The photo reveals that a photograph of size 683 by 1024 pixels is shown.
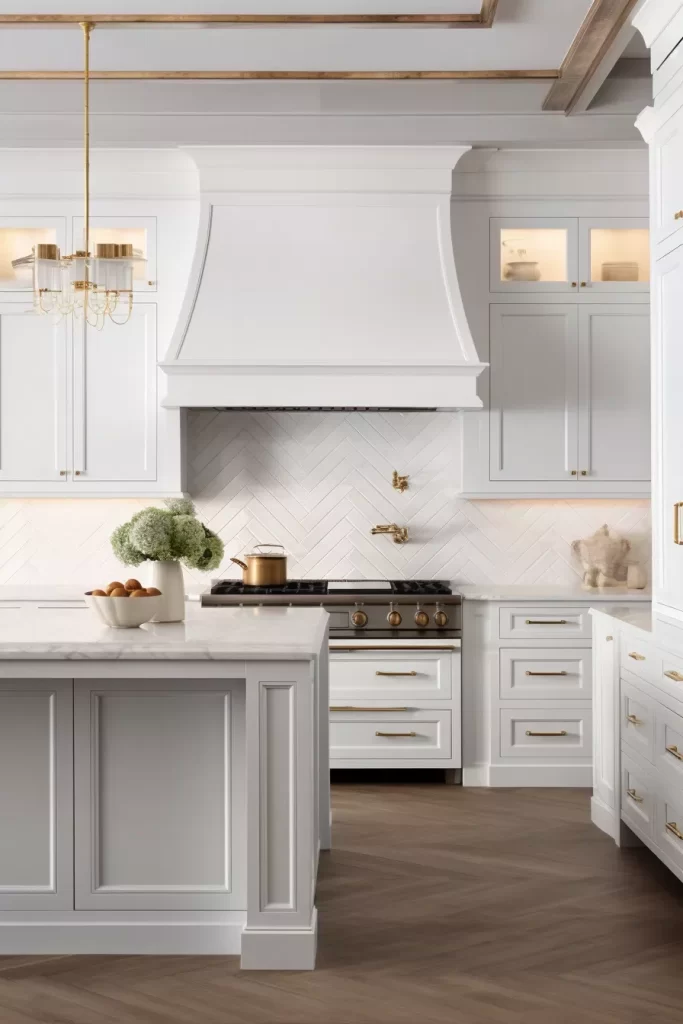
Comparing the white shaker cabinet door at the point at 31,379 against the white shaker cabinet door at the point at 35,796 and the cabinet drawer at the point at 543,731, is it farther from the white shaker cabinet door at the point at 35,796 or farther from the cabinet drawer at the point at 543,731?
the cabinet drawer at the point at 543,731

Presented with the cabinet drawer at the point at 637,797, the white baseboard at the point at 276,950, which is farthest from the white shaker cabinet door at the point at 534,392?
the white baseboard at the point at 276,950

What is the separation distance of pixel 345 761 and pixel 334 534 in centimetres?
123

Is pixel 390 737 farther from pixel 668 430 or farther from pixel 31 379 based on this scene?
pixel 31 379

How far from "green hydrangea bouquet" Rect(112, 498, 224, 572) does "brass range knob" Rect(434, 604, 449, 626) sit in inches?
69.6

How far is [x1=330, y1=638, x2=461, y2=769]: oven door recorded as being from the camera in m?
4.67

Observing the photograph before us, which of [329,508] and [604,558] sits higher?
[329,508]

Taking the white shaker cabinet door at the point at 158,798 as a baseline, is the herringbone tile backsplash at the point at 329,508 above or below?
above

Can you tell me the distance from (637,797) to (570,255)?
268 cm

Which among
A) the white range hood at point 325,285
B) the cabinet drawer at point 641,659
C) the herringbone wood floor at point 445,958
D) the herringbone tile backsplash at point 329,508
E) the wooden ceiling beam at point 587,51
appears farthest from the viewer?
the herringbone tile backsplash at point 329,508

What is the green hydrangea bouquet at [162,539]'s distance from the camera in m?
3.05

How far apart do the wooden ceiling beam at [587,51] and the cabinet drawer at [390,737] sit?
286cm

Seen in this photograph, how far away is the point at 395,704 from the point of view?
468cm

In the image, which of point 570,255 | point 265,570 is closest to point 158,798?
point 265,570

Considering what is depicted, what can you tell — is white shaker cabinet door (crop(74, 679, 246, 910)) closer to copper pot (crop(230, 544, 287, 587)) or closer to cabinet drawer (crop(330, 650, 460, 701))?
cabinet drawer (crop(330, 650, 460, 701))
